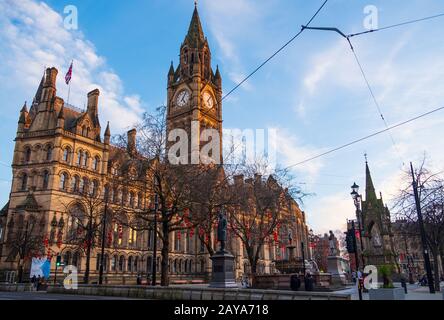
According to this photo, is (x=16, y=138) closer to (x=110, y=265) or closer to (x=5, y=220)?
(x=5, y=220)

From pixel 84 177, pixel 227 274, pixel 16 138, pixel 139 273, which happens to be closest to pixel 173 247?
pixel 139 273

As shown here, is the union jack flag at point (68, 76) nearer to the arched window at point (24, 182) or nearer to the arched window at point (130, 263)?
the arched window at point (24, 182)

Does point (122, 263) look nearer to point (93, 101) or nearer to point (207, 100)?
point (93, 101)

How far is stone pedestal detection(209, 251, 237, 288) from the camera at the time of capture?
61.6ft

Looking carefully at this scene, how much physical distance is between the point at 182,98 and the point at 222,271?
59153 millimetres

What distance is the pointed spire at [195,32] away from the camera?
77.4 meters

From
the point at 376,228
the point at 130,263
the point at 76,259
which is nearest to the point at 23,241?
the point at 76,259

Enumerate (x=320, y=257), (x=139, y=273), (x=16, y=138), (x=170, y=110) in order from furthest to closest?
(x=320, y=257)
(x=170, y=110)
(x=139, y=273)
(x=16, y=138)

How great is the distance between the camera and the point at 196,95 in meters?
69.8

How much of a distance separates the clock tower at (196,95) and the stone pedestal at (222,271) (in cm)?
4653

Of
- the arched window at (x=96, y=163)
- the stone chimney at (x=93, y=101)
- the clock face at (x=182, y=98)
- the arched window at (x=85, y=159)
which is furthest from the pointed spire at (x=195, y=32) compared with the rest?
the arched window at (x=85, y=159)

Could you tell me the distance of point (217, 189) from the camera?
2981 cm

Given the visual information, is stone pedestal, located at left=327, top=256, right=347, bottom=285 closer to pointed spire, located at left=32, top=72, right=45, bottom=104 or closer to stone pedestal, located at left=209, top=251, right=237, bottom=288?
stone pedestal, located at left=209, top=251, right=237, bottom=288

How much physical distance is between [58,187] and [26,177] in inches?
191
